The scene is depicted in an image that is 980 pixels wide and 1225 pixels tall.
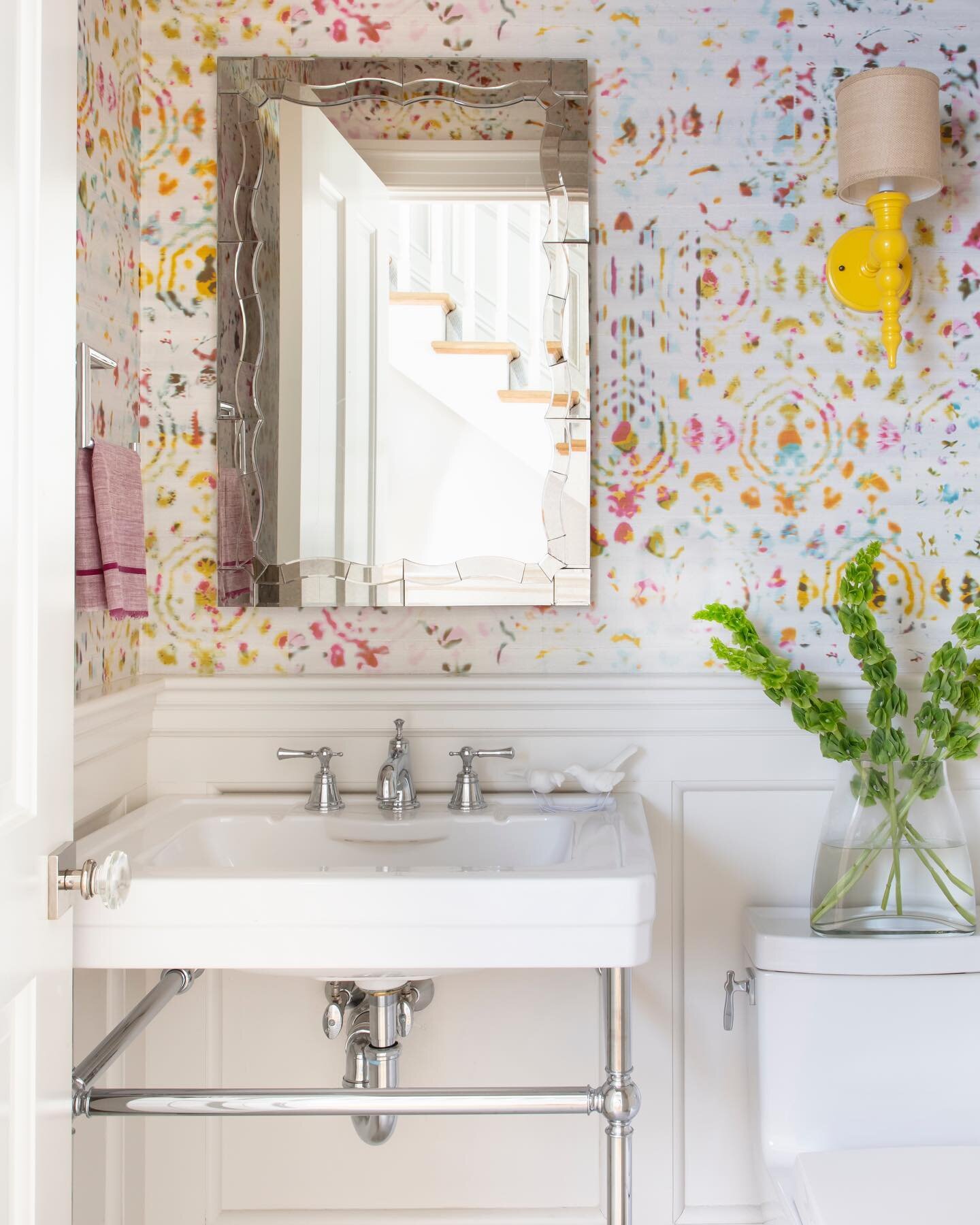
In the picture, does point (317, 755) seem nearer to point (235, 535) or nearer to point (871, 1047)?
point (235, 535)

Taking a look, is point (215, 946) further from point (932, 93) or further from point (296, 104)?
point (932, 93)

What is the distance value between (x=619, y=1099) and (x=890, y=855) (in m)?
0.53

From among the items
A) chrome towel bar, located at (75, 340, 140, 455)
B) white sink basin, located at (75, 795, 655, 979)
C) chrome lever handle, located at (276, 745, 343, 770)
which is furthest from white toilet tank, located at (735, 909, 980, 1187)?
chrome towel bar, located at (75, 340, 140, 455)

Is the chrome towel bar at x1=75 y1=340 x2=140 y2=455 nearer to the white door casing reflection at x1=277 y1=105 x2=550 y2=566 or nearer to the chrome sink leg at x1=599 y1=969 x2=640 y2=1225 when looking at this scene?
the white door casing reflection at x1=277 y1=105 x2=550 y2=566

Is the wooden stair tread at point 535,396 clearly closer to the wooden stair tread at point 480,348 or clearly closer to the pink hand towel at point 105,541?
the wooden stair tread at point 480,348

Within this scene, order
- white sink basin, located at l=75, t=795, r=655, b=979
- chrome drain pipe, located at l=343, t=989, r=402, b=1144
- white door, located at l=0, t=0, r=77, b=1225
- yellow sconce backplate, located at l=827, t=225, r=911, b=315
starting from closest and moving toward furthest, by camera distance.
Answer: white door, located at l=0, t=0, r=77, b=1225 → white sink basin, located at l=75, t=795, r=655, b=979 → chrome drain pipe, located at l=343, t=989, r=402, b=1144 → yellow sconce backplate, located at l=827, t=225, r=911, b=315

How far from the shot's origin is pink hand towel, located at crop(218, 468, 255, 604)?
156 centimetres

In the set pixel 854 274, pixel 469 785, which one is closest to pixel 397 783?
pixel 469 785

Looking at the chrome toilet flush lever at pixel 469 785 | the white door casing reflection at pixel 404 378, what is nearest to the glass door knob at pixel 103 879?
the chrome toilet flush lever at pixel 469 785

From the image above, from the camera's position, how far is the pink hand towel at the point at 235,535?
156 cm

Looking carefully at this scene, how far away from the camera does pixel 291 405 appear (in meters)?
1.56

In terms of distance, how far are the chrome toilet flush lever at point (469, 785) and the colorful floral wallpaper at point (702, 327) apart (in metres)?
0.15

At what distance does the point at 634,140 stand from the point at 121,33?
0.75 meters

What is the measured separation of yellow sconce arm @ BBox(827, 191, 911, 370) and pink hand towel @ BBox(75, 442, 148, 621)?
105 centimetres
